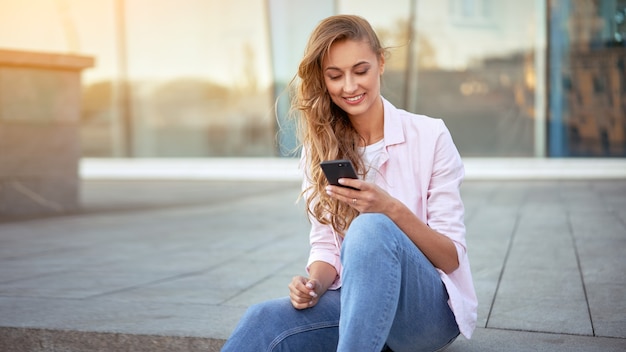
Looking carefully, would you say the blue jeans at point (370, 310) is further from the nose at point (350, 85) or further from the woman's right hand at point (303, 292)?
the nose at point (350, 85)

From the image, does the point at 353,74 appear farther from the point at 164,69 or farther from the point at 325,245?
the point at 164,69

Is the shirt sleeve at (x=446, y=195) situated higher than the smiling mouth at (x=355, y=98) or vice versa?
the smiling mouth at (x=355, y=98)

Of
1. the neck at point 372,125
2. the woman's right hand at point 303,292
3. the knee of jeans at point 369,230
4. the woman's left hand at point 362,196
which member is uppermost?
the neck at point 372,125

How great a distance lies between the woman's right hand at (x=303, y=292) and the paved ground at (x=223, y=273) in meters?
0.70

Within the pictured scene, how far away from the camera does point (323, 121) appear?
2.99 meters

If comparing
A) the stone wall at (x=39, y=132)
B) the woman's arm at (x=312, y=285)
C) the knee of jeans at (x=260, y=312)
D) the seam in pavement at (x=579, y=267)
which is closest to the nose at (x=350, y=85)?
the woman's arm at (x=312, y=285)

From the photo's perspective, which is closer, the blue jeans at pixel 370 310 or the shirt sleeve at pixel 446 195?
the blue jeans at pixel 370 310

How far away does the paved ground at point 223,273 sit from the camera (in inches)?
136

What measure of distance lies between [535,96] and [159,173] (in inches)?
311

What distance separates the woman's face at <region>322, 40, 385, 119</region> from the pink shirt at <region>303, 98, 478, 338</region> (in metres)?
0.10

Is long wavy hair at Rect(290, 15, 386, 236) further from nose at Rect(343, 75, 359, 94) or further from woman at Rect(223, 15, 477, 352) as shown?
nose at Rect(343, 75, 359, 94)

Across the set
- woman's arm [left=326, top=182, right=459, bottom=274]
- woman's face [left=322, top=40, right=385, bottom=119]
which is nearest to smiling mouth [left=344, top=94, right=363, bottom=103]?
woman's face [left=322, top=40, right=385, bottom=119]

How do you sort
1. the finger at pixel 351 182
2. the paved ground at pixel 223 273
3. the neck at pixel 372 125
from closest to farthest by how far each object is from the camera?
the finger at pixel 351 182, the neck at pixel 372 125, the paved ground at pixel 223 273

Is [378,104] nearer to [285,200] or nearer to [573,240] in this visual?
[573,240]
